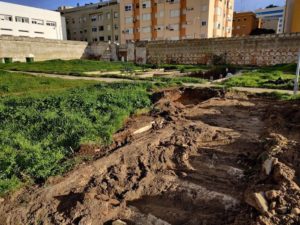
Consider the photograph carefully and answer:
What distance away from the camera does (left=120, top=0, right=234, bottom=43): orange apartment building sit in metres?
42.1

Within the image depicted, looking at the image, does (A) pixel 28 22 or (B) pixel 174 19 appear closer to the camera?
(B) pixel 174 19

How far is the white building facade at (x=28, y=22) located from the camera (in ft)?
141

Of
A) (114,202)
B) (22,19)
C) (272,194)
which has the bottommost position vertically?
(114,202)

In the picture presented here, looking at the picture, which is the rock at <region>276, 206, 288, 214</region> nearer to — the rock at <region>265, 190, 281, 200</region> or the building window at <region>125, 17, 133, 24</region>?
the rock at <region>265, 190, 281, 200</region>

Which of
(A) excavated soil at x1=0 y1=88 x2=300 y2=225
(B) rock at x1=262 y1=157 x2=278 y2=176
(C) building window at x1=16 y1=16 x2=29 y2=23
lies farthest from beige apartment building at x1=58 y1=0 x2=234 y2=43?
(B) rock at x1=262 y1=157 x2=278 y2=176

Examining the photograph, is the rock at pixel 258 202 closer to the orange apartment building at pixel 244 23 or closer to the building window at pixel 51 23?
the building window at pixel 51 23

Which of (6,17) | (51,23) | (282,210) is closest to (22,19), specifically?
(6,17)

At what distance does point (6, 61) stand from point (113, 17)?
30.8 metres

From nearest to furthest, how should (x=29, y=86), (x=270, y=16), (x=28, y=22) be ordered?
(x=29, y=86) → (x=28, y=22) → (x=270, y=16)

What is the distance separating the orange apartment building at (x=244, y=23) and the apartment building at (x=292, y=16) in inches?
899

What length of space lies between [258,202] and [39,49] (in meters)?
38.5

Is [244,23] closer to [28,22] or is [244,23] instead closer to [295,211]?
[28,22]

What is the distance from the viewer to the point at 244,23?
58844 mm

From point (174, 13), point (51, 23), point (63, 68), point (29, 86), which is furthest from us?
point (51, 23)
